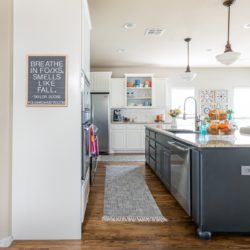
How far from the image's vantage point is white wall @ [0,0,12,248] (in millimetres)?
1979

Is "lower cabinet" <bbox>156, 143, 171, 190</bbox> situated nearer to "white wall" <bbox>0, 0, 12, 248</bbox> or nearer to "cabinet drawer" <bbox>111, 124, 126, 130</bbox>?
"white wall" <bbox>0, 0, 12, 248</bbox>

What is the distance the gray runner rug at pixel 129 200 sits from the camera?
2.54 m

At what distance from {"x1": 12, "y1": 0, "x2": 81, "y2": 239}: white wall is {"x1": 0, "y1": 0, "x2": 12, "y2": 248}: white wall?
5 centimetres

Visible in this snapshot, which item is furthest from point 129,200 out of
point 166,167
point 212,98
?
point 212,98

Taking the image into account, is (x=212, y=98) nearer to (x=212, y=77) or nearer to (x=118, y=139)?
(x=212, y=77)

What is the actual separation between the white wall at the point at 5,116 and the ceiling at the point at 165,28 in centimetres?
150

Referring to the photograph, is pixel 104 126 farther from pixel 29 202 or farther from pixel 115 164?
pixel 29 202

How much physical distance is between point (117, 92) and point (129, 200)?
4452 mm

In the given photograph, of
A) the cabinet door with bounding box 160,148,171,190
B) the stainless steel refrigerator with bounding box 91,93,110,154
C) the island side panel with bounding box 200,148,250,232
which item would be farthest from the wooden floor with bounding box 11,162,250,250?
the stainless steel refrigerator with bounding box 91,93,110,154

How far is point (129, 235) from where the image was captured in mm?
2154

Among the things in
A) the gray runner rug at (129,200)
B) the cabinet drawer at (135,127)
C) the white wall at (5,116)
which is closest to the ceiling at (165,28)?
the white wall at (5,116)

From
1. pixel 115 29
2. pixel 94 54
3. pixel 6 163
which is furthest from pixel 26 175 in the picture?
pixel 94 54

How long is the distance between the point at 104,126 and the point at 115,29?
3000 mm

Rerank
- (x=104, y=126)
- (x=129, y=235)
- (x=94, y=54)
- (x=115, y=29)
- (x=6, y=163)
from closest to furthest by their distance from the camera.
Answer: (x=6, y=163) → (x=129, y=235) → (x=115, y=29) → (x=94, y=54) → (x=104, y=126)
